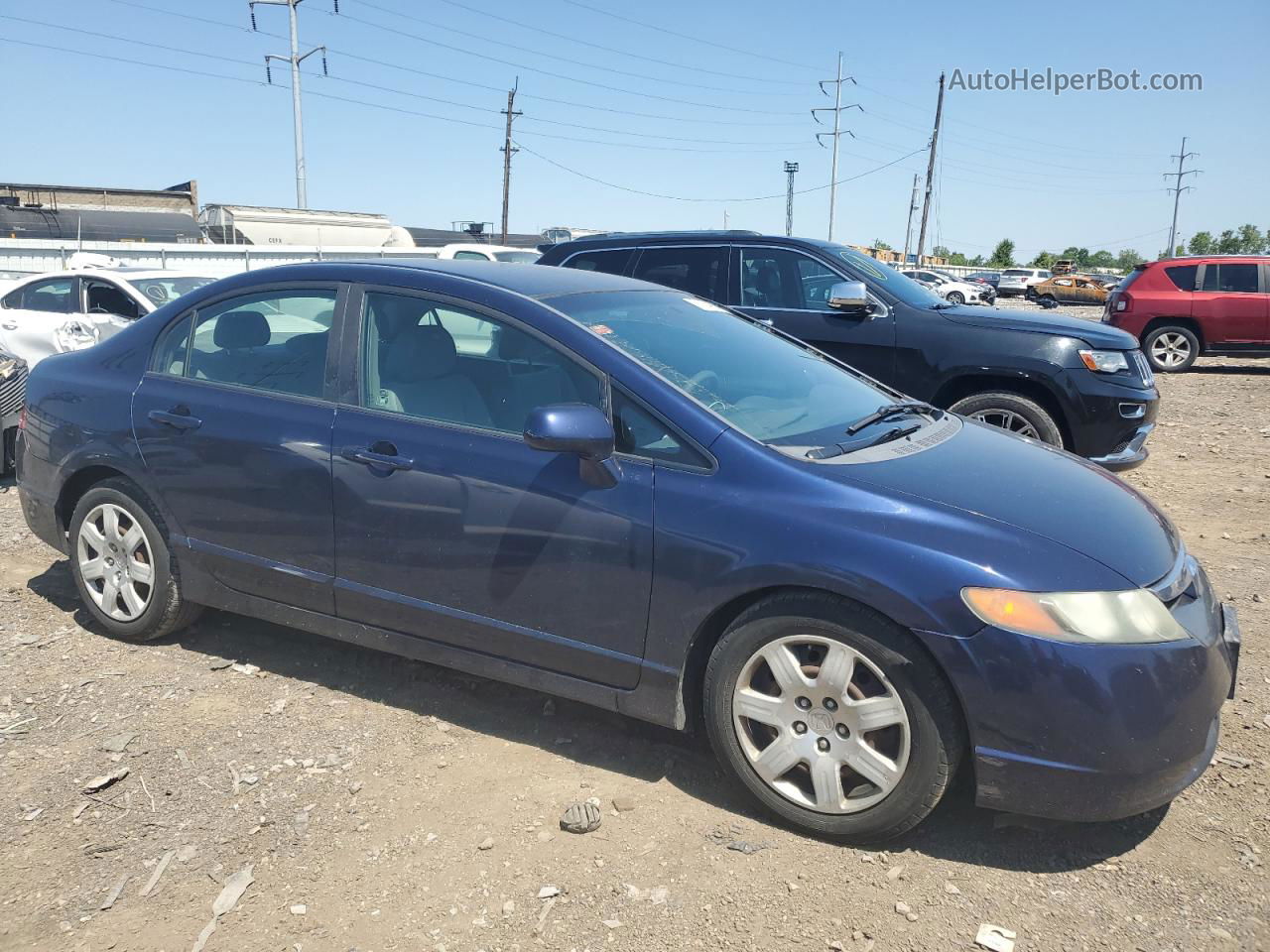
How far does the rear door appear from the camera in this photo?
1505 cm

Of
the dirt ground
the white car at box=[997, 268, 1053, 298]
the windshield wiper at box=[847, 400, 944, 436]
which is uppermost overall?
the white car at box=[997, 268, 1053, 298]

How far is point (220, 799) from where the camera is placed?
3.15 m

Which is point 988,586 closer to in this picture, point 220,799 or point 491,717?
point 491,717

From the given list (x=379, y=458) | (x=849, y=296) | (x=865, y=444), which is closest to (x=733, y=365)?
(x=865, y=444)

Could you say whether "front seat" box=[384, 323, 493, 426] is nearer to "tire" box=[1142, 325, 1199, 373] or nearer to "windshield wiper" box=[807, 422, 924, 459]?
"windshield wiper" box=[807, 422, 924, 459]

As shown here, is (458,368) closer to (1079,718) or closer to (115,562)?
(115,562)

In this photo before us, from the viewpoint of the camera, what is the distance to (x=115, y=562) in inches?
166

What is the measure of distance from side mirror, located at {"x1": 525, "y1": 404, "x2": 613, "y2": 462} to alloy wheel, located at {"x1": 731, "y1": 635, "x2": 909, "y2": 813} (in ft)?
2.54

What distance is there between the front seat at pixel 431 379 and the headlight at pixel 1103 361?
15.4ft

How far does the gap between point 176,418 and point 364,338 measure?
910 millimetres

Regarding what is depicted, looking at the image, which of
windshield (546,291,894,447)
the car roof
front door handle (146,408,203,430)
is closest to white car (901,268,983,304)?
windshield (546,291,894,447)

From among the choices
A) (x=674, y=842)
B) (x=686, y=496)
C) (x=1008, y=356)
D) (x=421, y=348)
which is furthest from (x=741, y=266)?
(x=674, y=842)

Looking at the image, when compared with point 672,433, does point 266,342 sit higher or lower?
higher

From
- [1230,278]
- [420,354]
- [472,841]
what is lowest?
[472,841]
